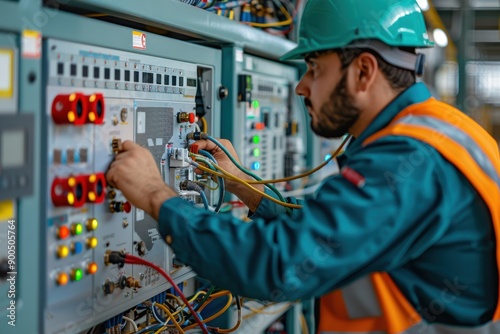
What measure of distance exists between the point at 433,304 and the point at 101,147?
2.46 ft

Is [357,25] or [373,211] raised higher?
[357,25]

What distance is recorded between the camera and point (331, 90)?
138 centimetres

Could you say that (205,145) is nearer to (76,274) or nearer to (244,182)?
(244,182)

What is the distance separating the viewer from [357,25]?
1.38 m

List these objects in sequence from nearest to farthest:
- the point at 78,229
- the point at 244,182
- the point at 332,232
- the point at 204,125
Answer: the point at 332,232 → the point at 78,229 → the point at 244,182 → the point at 204,125

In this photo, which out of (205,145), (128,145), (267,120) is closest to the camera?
(128,145)

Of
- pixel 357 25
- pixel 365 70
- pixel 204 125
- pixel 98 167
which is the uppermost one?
pixel 357 25

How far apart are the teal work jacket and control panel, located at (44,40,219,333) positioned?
0.58 feet

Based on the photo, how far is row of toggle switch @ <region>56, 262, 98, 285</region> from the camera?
1174 mm

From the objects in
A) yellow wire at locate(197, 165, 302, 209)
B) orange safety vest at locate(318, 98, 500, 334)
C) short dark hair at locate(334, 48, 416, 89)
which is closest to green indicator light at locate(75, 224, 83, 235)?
yellow wire at locate(197, 165, 302, 209)

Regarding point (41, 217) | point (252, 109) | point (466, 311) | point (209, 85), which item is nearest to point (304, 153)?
point (252, 109)

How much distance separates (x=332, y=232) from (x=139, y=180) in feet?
1.35

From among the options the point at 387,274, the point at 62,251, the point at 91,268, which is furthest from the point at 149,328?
the point at 387,274

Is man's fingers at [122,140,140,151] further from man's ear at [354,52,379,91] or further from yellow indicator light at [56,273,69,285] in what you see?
man's ear at [354,52,379,91]
